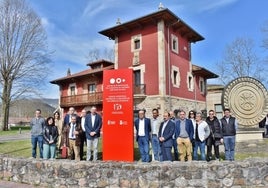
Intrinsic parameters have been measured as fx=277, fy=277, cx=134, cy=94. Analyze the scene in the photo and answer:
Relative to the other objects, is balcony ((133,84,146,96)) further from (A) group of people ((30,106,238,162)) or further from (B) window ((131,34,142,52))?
(A) group of people ((30,106,238,162))

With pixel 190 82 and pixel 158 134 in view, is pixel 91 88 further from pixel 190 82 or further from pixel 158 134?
pixel 158 134

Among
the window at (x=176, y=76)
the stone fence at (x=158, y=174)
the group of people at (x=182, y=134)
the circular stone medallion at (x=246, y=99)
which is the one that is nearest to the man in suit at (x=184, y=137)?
the group of people at (x=182, y=134)

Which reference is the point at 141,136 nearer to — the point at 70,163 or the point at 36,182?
the point at 70,163

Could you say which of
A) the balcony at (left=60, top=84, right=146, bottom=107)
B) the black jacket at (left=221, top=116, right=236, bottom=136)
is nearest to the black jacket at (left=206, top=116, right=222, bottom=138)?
the black jacket at (left=221, top=116, right=236, bottom=136)

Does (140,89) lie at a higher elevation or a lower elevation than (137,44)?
lower

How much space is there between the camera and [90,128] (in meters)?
7.76

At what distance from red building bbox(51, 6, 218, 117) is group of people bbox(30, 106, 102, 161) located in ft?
43.9

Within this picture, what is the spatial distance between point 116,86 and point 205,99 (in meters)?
22.9

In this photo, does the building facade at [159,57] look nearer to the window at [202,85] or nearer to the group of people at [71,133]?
the window at [202,85]

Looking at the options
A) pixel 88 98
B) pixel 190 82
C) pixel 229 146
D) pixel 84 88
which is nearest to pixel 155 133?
pixel 229 146

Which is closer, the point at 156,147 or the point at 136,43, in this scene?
the point at 156,147

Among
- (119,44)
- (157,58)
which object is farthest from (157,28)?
(119,44)

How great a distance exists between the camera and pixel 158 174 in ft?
19.9

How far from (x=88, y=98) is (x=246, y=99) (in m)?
17.4
